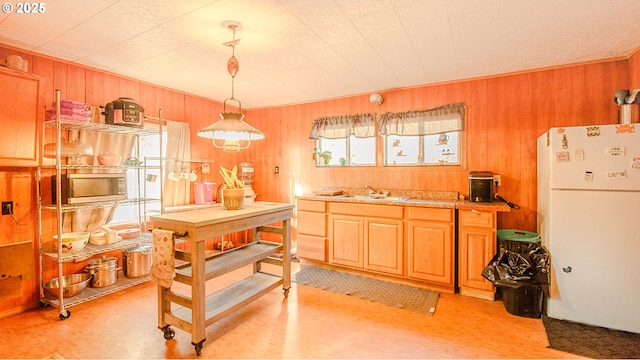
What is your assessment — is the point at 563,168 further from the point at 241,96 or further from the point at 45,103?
the point at 45,103

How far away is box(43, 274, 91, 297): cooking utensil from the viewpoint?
274 centimetres

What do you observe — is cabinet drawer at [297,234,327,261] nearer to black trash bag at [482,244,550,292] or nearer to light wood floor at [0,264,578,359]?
light wood floor at [0,264,578,359]

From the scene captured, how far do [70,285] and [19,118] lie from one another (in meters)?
1.58

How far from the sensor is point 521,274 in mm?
2611

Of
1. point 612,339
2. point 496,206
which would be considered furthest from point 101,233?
point 612,339

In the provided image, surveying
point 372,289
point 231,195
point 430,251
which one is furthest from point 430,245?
point 231,195

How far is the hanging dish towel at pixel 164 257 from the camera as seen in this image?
2021 mm

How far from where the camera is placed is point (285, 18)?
2141 mm

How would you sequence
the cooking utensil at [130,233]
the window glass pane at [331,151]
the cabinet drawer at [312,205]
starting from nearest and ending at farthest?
1. the cooking utensil at [130,233]
2. the cabinet drawer at [312,205]
3. the window glass pane at [331,151]

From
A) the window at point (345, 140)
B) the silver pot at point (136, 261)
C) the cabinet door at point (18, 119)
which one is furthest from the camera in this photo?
the window at point (345, 140)

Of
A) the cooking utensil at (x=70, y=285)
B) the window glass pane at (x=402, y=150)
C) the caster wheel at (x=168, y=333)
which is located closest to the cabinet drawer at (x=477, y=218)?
the window glass pane at (x=402, y=150)

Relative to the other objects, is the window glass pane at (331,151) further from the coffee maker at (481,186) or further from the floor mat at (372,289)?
the coffee maker at (481,186)

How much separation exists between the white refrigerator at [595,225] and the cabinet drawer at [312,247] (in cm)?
238

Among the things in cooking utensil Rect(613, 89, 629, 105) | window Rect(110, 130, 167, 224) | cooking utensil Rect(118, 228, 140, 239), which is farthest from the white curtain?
cooking utensil Rect(613, 89, 629, 105)
